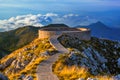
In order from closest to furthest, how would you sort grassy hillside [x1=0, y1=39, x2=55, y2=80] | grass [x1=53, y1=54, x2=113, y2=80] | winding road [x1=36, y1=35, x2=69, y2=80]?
grass [x1=53, y1=54, x2=113, y2=80] < winding road [x1=36, y1=35, x2=69, y2=80] < grassy hillside [x1=0, y1=39, x2=55, y2=80]

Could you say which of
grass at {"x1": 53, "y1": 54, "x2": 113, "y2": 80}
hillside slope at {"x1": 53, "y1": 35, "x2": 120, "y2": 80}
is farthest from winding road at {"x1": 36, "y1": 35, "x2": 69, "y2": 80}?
hillside slope at {"x1": 53, "y1": 35, "x2": 120, "y2": 80}

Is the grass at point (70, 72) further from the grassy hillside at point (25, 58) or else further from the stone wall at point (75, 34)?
the stone wall at point (75, 34)

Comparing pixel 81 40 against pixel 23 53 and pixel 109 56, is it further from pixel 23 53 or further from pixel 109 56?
pixel 23 53

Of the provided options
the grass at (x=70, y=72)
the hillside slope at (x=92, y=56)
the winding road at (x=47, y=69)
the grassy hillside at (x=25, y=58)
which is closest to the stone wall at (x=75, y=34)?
the hillside slope at (x=92, y=56)

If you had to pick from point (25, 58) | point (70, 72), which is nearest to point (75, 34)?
point (25, 58)

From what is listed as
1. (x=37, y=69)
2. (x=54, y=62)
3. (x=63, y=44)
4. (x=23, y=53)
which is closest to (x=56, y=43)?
(x=63, y=44)

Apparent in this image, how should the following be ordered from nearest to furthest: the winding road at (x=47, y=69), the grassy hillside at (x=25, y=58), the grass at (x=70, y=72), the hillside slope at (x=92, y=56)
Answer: the grass at (x=70, y=72)
the winding road at (x=47, y=69)
the hillside slope at (x=92, y=56)
the grassy hillside at (x=25, y=58)

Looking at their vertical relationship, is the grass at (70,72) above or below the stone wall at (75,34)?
above

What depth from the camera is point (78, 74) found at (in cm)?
4219

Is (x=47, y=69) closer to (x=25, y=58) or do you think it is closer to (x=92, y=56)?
(x=25, y=58)

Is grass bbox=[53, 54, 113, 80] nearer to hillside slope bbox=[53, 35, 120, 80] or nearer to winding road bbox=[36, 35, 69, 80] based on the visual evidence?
hillside slope bbox=[53, 35, 120, 80]

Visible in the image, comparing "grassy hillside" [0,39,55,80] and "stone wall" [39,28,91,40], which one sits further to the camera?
"stone wall" [39,28,91,40]

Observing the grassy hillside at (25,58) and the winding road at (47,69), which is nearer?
the winding road at (47,69)

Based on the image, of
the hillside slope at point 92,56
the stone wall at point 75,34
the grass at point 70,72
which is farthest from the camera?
the stone wall at point 75,34
